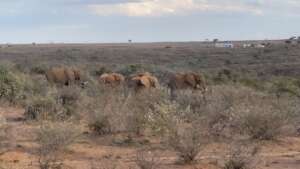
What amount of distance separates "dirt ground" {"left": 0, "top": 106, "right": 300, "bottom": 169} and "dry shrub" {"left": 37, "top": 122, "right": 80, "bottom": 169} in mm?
235

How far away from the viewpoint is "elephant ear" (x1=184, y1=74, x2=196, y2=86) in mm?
23592

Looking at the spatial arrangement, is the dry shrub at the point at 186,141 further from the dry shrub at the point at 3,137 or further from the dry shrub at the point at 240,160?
the dry shrub at the point at 3,137

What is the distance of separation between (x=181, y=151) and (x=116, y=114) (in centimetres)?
407

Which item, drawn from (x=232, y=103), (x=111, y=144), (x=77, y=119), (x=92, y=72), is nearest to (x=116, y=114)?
(x=111, y=144)

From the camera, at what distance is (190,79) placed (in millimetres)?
23719

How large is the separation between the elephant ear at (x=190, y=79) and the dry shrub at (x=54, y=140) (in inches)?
430

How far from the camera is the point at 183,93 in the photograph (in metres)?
19.8

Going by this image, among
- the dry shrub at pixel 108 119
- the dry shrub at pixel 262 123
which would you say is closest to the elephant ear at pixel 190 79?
the dry shrub at pixel 108 119

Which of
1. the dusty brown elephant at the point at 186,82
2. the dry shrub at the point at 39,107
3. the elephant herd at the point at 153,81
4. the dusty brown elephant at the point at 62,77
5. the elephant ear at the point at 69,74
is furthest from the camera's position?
the elephant ear at the point at 69,74

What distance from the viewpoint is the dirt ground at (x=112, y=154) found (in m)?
11.8

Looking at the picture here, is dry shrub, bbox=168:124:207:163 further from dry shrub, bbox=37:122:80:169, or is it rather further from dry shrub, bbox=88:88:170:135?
dry shrub, bbox=88:88:170:135

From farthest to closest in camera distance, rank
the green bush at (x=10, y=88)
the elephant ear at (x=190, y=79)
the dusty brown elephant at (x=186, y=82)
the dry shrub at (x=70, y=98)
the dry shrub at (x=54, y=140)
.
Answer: the green bush at (x=10, y=88) → the elephant ear at (x=190, y=79) → the dusty brown elephant at (x=186, y=82) → the dry shrub at (x=70, y=98) → the dry shrub at (x=54, y=140)

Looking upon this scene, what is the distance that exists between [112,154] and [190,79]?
36.0ft

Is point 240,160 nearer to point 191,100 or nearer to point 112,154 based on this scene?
point 112,154
